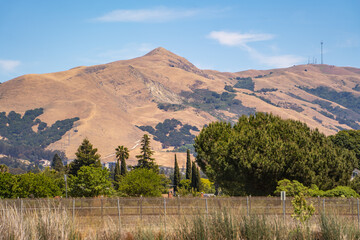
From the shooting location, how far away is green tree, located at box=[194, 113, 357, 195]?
53.9 m

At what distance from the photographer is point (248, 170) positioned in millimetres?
54656

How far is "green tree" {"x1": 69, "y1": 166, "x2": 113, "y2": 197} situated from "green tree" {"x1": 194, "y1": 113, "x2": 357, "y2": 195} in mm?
19154

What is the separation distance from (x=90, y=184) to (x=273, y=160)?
3133 centimetres

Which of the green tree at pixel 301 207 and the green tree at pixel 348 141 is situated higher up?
the green tree at pixel 348 141

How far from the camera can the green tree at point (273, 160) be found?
5394 cm

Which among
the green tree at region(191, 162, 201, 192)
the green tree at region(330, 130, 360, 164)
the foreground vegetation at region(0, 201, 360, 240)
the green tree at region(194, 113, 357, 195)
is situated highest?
the green tree at region(330, 130, 360, 164)

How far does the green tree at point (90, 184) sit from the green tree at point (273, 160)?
62.8 ft

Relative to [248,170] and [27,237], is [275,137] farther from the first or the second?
[27,237]

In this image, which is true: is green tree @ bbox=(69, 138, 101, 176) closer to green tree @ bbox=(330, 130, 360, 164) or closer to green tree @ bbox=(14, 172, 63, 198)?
green tree @ bbox=(14, 172, 63, 198)

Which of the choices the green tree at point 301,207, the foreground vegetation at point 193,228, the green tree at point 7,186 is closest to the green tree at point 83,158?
the green tree at point 7,186

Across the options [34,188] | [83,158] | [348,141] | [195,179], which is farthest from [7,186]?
[195,179]

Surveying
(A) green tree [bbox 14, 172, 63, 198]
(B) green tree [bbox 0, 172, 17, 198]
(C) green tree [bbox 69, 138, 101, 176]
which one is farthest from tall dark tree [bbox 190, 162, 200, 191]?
(B) green tree [bbox 0, 172, 17, 198]

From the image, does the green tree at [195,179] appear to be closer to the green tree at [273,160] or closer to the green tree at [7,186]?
the green tree at [7,186]

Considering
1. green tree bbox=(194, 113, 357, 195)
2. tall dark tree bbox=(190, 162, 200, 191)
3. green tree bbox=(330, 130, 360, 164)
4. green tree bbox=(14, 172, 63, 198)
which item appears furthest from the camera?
tall dark tree bbox=(190, 162, 200, 191)
